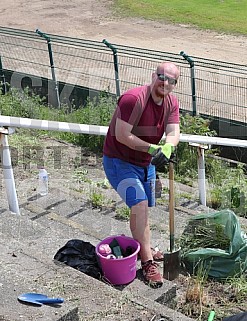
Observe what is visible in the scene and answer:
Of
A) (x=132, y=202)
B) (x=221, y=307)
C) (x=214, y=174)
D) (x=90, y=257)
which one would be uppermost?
(x=132, y=202)

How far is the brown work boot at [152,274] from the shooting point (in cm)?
430

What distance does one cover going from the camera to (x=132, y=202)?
15.0 ft

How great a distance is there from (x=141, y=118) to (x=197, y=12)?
55.4 ft

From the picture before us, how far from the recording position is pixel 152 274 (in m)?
4.39

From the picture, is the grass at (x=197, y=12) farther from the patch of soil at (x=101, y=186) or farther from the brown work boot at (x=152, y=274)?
the brown work boot at (x=152, y=274)

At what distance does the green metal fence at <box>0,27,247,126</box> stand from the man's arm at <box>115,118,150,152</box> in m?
4.85

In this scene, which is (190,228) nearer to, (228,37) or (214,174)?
(214,174)

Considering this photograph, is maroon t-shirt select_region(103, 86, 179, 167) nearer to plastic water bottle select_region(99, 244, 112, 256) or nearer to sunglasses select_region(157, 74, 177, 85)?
sunglasses select_region(157, 74, 177, 85)

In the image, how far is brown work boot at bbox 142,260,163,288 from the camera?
430 centimetres

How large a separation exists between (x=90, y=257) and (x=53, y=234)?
0.47 m

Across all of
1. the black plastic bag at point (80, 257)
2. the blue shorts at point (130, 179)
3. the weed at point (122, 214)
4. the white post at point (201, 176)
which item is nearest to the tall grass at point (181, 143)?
the white post at point (201, 176)

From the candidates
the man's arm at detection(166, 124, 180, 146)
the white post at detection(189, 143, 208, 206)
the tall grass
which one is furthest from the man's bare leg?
the tall grass

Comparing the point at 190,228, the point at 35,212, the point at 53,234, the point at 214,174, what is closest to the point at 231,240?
the point at 190,228

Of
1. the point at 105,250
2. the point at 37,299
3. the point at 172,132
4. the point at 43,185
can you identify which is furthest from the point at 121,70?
the point at 37,299
